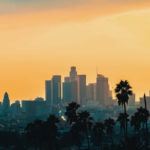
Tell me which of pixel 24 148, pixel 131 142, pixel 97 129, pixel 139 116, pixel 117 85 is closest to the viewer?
pixel 131 142

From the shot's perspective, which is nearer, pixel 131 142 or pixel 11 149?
pixel 131 142

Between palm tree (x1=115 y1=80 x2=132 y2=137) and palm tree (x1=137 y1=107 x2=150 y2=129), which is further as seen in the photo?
palm tree (x1=137 y1=107 x2=150 y2=129)

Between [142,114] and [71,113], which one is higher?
[142,114]

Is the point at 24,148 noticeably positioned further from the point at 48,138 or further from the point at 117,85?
the point at 117,85

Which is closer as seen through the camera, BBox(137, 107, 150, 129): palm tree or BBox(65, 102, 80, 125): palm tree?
BBox(65, 102, 80, 125): palm tree

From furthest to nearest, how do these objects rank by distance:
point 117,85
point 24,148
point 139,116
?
1. point 24,148
2. point 139,116
3. point 117,85

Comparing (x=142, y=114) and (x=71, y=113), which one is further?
(x=142, y=114)

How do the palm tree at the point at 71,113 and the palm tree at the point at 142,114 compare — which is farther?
the palm tree at the point at 142,114

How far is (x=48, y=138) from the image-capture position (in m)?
146

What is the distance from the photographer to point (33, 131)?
145125mm

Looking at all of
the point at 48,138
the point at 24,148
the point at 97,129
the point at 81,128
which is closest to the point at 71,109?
the point at 81,128

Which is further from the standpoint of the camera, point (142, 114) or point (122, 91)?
point (142, 114)

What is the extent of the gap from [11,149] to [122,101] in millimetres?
84467

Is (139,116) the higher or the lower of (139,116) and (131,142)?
the higher
